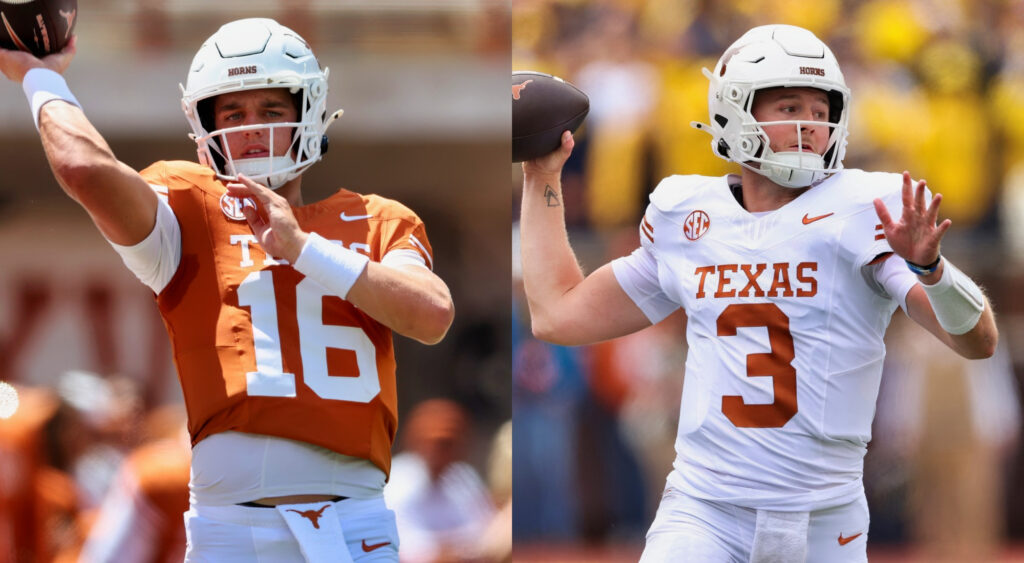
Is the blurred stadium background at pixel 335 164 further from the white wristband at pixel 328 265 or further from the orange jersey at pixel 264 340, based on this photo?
the white wristband at pixel 328 265

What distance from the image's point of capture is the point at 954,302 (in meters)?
2.80

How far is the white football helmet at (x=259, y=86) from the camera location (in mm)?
2896

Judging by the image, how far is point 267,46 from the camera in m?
2.95

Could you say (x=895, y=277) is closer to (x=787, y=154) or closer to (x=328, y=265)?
(x=787, y=154)

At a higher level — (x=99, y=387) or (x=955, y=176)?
(x=955, y=176)

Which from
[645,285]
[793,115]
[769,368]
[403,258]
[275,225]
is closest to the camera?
[275,225]

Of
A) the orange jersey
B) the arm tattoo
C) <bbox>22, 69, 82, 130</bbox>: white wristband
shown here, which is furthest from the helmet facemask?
<bbox>22, 69, 82, 130</bbox>: white wristband

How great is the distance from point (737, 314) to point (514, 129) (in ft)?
2.75

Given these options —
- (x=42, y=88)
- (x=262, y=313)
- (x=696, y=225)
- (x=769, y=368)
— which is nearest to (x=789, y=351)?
(x=769, y=368)

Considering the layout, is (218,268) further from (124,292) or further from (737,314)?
(124,292)

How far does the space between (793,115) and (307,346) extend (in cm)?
130

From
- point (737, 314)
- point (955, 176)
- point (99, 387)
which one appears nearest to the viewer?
point (737, 314)

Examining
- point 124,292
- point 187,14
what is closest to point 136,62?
point 187,14

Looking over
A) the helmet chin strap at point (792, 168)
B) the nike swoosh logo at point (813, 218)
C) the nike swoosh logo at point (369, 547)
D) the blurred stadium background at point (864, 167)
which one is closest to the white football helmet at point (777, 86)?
the helmet chin strap at point (792, 168)
